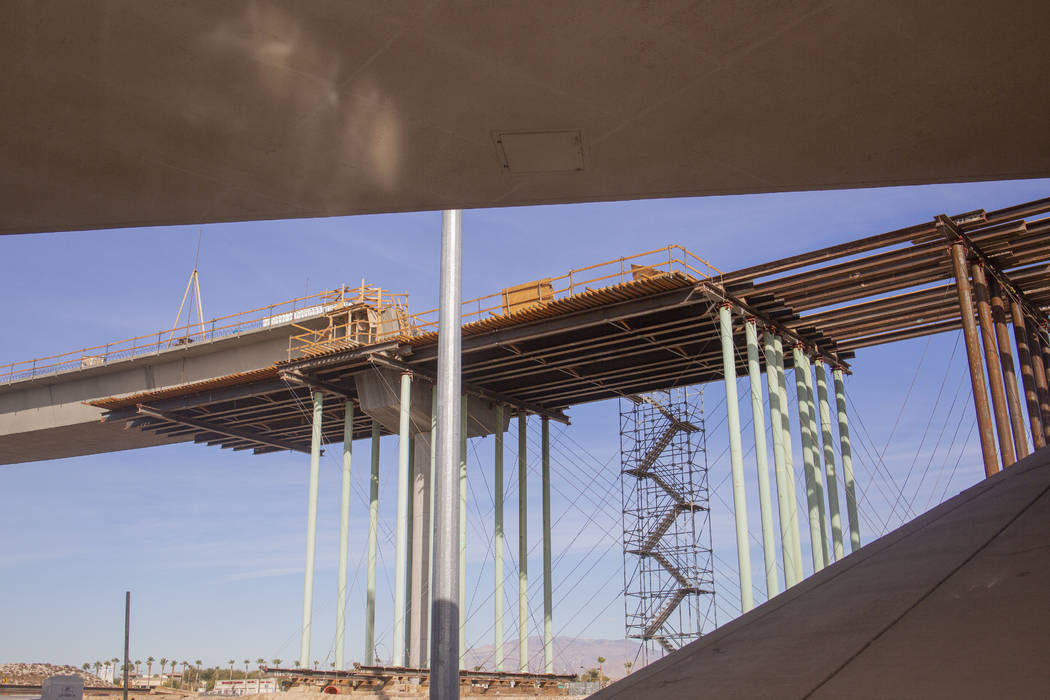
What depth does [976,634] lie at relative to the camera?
4191mm

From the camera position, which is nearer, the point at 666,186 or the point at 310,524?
the point at 666,186

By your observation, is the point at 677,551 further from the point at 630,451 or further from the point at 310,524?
the point at 310,524

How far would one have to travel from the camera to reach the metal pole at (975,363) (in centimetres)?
2212

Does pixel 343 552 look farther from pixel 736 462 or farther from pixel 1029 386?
pixel 1029 386

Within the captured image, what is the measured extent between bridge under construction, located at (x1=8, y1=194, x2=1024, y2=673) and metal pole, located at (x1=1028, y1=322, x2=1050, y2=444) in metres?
0.10

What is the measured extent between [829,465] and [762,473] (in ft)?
14.4

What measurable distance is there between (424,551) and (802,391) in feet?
49.7

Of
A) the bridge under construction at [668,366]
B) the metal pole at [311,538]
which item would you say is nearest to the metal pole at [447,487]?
the bridge under construction at [668,366]

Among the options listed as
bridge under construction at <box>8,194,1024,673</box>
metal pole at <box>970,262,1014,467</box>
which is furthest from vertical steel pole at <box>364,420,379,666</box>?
metal pole at <box>970,262,1014,467</box>

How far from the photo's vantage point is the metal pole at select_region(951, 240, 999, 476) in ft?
72.6

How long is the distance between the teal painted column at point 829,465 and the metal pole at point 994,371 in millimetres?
6223

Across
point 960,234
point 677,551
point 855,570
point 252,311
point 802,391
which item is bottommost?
point 855,570

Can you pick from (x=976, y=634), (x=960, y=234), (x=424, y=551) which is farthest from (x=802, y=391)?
(x=976, y=634)

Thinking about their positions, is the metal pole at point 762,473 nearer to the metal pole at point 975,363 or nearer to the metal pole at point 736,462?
the metal pole at point 736,462
